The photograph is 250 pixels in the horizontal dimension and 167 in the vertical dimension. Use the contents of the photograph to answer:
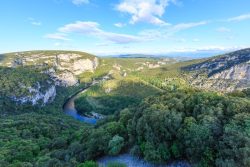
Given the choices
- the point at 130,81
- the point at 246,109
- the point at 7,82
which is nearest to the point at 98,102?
the point at 130,81

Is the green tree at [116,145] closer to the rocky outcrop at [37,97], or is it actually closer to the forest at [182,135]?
the forest at [182,135]

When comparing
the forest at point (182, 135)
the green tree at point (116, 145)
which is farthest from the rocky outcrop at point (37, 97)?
the green tree at point (116, 145)

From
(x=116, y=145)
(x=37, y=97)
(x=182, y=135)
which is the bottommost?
Answer: (x=37, y=97)

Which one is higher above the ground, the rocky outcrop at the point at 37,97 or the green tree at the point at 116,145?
the green tree at the point at 116,145

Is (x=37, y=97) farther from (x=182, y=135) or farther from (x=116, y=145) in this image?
(x=182, y=135)

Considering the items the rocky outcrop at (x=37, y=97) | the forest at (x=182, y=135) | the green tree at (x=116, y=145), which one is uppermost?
the forest at (x=182, y=135)

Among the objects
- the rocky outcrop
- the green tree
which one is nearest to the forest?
the green tree

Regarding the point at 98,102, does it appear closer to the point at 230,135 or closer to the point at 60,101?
the point at 60,101

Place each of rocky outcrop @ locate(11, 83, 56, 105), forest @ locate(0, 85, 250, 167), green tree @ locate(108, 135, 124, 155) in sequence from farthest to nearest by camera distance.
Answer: rocky outcrop @ locate(11, 83, 56, 105)
green tree @ locate(108, 135, 124, 155)
forest @ locate(0, 85, 250, 167)

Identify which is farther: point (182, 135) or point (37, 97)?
point (37, 97)

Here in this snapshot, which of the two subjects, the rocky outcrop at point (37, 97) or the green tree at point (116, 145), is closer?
the green tree at point (116, 145)

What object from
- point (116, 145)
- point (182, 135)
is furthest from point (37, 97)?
point (182, 135)

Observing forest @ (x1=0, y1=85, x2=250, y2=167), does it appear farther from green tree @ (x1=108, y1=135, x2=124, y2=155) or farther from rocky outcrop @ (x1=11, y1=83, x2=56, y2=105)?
rocky outcrop @ (x1=11, y1=83, x2=56, y2=105)
